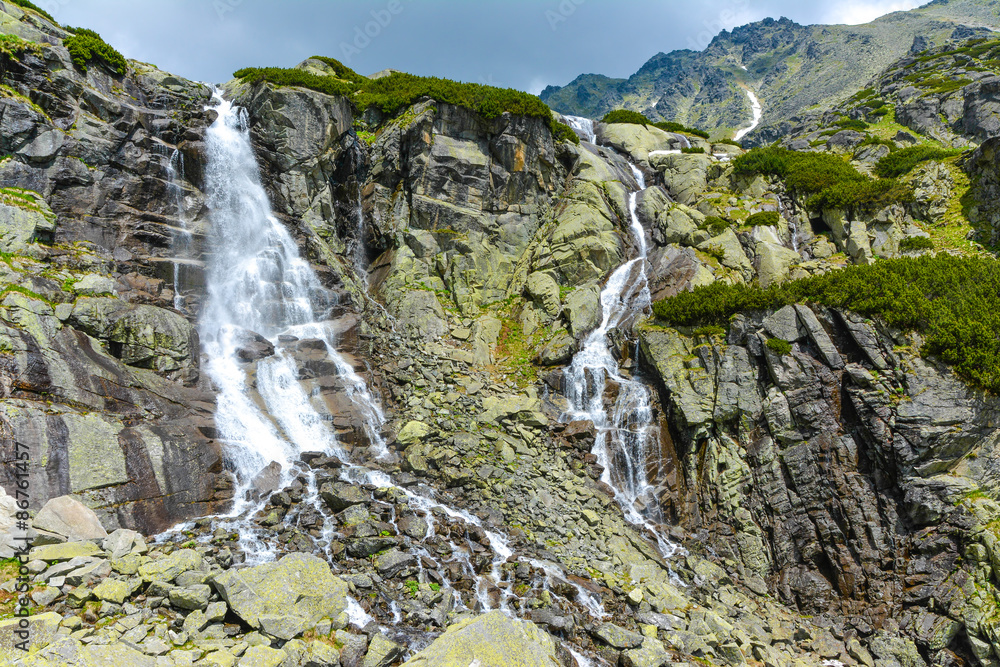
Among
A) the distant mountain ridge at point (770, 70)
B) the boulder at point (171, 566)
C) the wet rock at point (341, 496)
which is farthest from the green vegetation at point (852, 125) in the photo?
the boulder at point (171, 566)

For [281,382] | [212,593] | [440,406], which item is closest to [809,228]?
[440,406]

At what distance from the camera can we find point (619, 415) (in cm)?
2317

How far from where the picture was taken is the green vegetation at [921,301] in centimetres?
1747

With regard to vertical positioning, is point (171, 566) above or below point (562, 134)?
below

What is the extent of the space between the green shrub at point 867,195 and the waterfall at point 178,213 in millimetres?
39841

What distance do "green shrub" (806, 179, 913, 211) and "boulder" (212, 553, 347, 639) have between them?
36.4 m

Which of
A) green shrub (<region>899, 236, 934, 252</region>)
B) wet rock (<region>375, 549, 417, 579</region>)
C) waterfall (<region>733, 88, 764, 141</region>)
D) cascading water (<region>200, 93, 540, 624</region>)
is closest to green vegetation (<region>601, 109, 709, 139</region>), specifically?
green shrub (<region>899, 236, 934, 252</region>)

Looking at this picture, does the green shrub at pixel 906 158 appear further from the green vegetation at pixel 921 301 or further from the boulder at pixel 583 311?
the boulder at pixel 583 311

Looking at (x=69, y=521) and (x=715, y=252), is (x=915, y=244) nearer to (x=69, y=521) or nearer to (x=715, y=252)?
(x=715, y=252)

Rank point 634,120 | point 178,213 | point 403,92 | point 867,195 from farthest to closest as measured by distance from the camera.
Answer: point 634,120 → point 403,92 → point 867,195 → point 178,213

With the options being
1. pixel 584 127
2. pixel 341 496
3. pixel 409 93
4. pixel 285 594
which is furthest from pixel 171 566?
pixel 584 127

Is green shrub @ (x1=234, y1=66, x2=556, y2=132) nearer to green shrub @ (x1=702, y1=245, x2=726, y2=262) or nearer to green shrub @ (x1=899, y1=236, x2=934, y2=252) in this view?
green shrub @ (x1=702, y1=245, x2=726, y2=262)

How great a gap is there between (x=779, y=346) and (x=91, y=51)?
3964 cm

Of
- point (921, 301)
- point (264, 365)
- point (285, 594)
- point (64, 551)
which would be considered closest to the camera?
point (64, 551)
